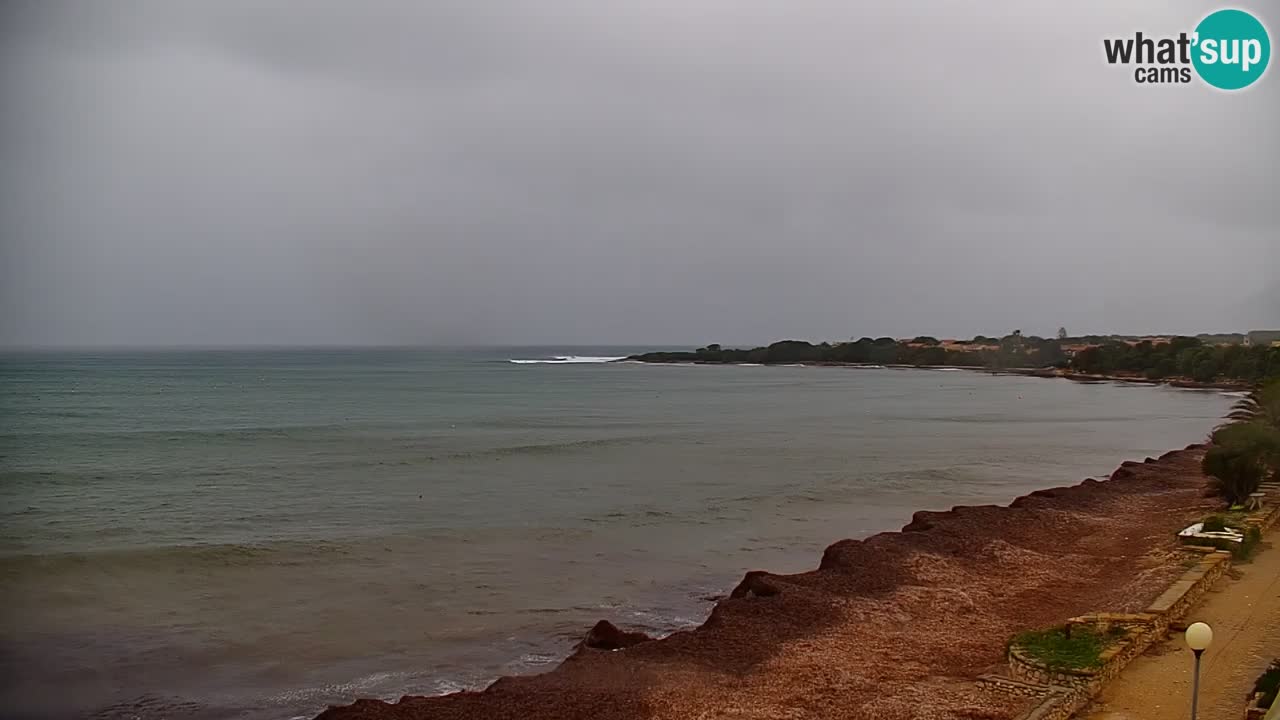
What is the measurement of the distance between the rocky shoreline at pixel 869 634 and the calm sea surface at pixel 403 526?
1335mm

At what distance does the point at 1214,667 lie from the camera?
1012 cm

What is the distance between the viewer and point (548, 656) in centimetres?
1301

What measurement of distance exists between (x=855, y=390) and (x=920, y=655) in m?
91.8

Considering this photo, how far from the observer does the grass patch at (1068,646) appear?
9.66m

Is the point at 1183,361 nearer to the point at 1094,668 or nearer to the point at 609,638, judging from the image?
the point at 609,638

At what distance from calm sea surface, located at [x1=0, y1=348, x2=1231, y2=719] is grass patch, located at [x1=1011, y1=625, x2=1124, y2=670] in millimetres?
5842

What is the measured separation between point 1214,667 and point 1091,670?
1.96 metres

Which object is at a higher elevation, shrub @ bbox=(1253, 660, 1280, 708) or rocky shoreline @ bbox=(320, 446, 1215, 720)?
shrub @ bbox=(1253, 660, 1280, 708)

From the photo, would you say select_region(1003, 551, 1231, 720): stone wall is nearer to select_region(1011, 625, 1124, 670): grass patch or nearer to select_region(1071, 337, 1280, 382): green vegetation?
select_region(1011, 625, 1124, 670): grass patch

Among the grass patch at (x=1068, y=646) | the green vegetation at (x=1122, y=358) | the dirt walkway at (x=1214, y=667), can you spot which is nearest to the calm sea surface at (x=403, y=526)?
the grass patch at (x=1068, y=646)

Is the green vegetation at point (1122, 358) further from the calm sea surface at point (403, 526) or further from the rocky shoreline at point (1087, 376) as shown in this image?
the calm sea surface at point (403, 526)

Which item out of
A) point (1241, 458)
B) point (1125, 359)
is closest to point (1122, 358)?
point (1125, 359)

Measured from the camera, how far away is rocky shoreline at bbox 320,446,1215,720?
1023 cm

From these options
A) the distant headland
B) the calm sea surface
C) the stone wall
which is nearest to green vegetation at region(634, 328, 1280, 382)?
the distant headland
